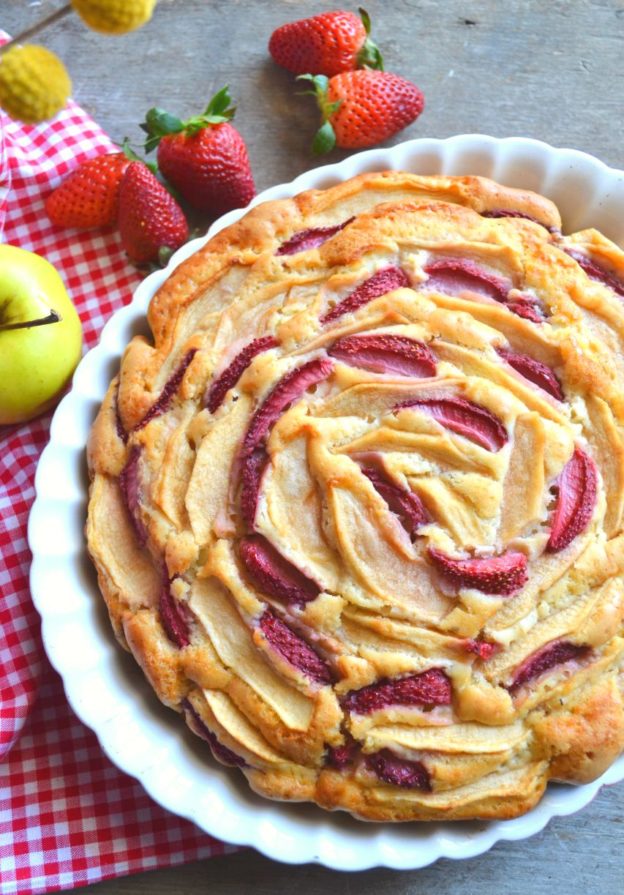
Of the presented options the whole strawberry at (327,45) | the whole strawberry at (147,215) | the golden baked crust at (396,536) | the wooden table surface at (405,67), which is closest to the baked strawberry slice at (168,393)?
the golden baked crust at (396,536)

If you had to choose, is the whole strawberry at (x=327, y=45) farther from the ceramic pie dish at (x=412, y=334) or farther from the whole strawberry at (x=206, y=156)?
the ceramic pie dish at (x=412, y=334)

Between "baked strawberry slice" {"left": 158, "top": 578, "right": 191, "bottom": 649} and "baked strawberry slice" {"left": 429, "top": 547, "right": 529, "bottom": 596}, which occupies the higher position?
"baked strawberry slice" {"left": 429, "top": 547, "right": 529, "bottom": 596}

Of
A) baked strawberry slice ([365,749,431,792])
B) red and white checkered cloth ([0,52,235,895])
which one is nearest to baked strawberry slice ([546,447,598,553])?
baked strawberry slice ([365,749,431,792])

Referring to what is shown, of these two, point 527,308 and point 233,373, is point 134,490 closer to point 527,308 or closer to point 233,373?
point 233,373

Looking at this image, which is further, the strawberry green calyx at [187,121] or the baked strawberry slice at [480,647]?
the strawberry green calyx at [187,121]

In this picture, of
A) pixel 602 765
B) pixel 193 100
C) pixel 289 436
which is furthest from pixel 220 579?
pixel 193 100

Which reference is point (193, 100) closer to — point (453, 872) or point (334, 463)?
point (334, 463)

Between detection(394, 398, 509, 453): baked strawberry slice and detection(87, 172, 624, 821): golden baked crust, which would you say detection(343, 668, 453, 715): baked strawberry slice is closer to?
detection(87, 172, 624, 821): golden baked crust

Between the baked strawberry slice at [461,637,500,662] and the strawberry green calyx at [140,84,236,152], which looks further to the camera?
the strawberry green calyx at [140,84,236,152]
